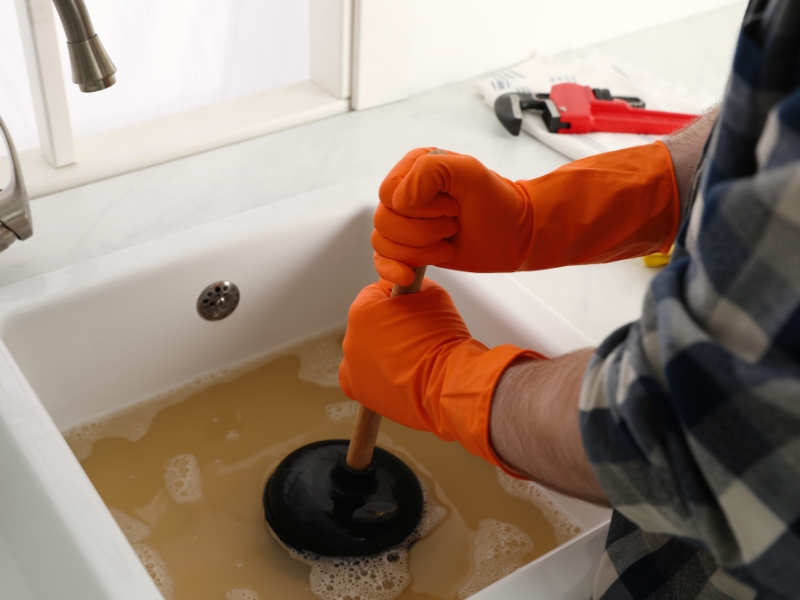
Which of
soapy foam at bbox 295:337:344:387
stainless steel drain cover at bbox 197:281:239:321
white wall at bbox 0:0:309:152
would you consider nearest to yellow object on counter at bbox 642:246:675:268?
soapy foam at bbox 295:337:344:387

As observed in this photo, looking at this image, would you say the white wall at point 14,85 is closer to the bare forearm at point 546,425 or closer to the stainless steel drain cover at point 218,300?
the stainless steel drain cover at point 218,300

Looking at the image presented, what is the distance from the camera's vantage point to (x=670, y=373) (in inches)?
16.3

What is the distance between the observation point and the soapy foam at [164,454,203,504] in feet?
2.94

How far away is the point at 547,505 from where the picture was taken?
0.92 meters

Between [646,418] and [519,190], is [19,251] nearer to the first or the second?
[519,190]

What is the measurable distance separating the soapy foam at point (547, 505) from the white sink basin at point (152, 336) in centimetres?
1

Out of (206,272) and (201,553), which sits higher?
(206,272)

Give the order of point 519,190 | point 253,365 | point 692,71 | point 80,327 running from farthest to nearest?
1. point 692,71
2. point 253,365
3. point 80,327
4. point 519,190

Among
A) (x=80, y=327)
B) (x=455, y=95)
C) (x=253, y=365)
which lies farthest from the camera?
(x=455, y=95)

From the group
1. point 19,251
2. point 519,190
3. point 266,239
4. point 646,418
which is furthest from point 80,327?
point 646,418

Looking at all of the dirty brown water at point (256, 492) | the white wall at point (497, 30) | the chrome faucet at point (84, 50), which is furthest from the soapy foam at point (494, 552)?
the white wall at point (497, 30)

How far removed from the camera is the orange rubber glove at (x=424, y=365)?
0.61 m

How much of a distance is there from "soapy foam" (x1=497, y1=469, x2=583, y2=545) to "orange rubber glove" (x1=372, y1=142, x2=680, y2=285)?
0.89 ft

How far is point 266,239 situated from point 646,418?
2.22ft
